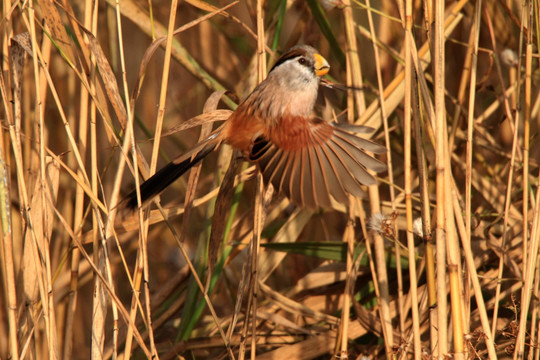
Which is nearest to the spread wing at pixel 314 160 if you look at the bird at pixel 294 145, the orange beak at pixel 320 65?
the bird at pixel 294 145

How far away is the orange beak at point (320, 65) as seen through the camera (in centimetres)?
133

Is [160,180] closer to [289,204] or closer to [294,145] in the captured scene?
[294,145]

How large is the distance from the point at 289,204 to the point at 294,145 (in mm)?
467

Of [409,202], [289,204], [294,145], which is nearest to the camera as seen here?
[409,202]

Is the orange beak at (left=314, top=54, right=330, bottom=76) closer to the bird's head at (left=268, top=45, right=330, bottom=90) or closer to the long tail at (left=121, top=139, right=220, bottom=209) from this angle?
the bird's head at (left=268, top=45, right=330, bottom=90)

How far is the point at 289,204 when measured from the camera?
1730mm

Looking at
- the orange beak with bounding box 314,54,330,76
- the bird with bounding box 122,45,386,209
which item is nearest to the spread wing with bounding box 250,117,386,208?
the bird with bounding box 122,45,386,209

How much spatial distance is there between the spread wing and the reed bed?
8 cm

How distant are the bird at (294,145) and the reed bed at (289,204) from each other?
5 cm

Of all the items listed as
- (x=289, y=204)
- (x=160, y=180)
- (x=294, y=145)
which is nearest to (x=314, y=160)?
(x=294, y=145)

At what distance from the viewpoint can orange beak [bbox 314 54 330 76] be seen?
1.33 metres

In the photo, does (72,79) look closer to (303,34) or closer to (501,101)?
(303,34)

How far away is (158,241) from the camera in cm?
252

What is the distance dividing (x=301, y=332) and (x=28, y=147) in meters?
0.90
